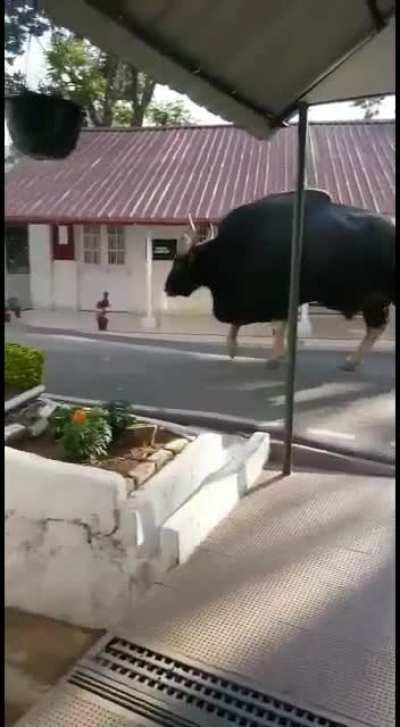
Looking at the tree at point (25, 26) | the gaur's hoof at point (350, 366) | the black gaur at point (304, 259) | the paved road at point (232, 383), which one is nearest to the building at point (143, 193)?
the paved road at point (232, 383)

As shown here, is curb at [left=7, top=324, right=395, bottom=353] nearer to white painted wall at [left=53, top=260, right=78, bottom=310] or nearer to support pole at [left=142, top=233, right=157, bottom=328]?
support pole at [left=142, top=233, right=157, bottom=328]

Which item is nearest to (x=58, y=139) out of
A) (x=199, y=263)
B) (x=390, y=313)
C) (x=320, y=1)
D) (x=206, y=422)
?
(x=320, y=1)

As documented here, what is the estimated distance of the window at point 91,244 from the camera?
8.80 meters

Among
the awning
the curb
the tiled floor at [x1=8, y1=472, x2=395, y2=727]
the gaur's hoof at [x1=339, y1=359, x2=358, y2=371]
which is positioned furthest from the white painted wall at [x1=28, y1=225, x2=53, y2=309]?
the tiled floor at [x1=8, y1=472, x2=395, y2=727]

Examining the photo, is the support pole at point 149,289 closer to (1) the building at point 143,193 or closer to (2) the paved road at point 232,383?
(1) the building at point 143,193

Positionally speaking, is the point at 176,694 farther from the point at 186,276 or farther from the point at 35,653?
the point at 186,276

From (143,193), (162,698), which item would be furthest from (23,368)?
(143,193)

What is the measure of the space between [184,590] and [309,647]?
538 millimetres

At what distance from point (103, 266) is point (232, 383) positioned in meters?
3.40

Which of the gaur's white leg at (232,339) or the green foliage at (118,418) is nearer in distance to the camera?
the green foliage at (118,418)

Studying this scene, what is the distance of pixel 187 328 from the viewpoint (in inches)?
295

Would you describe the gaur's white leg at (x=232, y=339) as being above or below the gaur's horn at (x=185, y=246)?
below

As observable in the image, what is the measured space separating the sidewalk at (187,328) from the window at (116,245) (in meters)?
0.87

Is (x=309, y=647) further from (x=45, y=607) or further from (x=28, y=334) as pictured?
(x=28, y=334)
